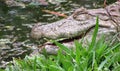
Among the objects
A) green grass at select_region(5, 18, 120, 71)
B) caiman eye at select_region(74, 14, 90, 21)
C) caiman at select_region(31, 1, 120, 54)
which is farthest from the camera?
caiman eye at select_region(74, 14, 90, 21)

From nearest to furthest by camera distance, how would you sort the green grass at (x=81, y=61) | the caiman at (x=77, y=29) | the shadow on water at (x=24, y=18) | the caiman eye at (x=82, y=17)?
the green grass at (x=81, y=61)
the caiman at (x=77, y=29)
the caiman eye at (x=82, y=17)
the shadow on water at (x=24, y=18)

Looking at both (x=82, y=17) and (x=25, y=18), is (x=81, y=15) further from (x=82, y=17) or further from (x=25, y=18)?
(x=25, y=18)

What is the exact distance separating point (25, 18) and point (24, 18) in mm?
17

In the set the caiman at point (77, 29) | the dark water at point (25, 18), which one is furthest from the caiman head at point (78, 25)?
the dark water at point (25, 18)

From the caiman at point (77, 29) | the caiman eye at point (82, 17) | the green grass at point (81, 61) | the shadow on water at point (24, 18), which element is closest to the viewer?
the green grass at point (81, 61)

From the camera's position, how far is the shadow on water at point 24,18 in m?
5.69

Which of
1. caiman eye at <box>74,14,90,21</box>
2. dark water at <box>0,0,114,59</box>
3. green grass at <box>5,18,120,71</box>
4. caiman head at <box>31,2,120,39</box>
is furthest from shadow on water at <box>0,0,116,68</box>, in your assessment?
green grass at <box>5,18,120,71</box>

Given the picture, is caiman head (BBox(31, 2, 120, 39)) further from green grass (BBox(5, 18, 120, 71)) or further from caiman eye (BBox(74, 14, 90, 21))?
green grass (BBox(5, 18, 120, 71))

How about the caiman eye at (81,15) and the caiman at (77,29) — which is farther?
the caiman eye at (81,15)

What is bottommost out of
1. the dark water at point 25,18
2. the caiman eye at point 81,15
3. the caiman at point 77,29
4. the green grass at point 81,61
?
the dark water at point 25,18

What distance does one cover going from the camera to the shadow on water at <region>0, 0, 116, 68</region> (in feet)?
18.7

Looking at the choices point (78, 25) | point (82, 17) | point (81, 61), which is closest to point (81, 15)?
point (82, 17)

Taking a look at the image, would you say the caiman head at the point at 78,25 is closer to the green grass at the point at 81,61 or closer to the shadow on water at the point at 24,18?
the shadow on water at the point at 24,18

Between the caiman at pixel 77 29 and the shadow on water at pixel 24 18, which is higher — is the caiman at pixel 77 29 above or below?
above
